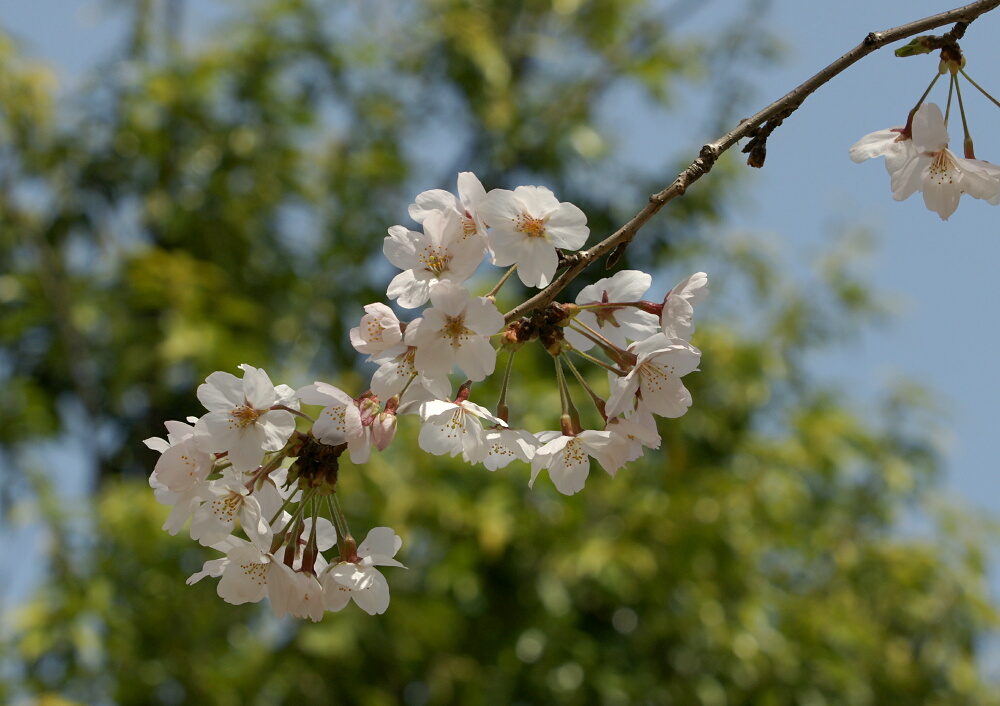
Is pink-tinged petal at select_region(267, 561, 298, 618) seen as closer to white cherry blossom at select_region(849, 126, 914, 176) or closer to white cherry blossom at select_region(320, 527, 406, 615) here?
white cherry blossom at select_region(320, 527, 406, 615)

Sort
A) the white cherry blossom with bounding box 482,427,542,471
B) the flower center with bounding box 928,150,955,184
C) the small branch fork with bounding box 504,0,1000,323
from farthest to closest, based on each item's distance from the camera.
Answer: the flower center with bounding box 928,150,955,184, the white cherry blossom with bounding box 482,427,542,471, the small branch fork with bounding box 504,0,1000,323

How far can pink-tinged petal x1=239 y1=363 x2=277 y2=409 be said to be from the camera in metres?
0.78

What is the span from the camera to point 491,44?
154 inches

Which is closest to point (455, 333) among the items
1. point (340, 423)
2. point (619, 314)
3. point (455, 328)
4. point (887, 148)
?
point (455, 328)

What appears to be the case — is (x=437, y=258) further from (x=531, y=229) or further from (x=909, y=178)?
(x=909, y=178)

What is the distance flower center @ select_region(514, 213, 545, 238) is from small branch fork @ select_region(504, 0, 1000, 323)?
5 centimetres

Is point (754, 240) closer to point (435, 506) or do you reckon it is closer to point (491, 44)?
point (491, 44)

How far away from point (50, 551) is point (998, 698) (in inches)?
141

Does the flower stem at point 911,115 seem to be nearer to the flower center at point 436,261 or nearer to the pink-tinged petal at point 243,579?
the flower center at point 436,261

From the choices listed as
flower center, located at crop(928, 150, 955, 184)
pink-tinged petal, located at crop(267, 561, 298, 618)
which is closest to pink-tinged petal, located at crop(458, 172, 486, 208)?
pink-tinged petal, located at crop(267, 561, 298, 618)

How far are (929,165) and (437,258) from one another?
1.66 feet

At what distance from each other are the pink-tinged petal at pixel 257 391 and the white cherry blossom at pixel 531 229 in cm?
22

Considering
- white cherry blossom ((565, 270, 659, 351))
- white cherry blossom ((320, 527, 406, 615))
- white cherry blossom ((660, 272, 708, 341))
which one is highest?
white cherry blossom ((565, 270, 659, 351))

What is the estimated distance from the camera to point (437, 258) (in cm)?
79
